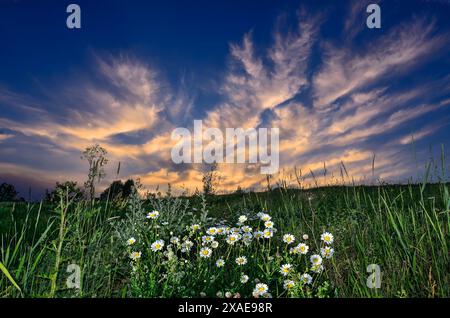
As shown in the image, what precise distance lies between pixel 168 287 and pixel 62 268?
3.73 ft

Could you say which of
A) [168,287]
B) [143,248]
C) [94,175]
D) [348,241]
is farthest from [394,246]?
[94,175]

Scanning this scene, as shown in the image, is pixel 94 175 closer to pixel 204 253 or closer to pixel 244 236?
pixel 204 253

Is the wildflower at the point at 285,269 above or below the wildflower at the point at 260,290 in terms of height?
above

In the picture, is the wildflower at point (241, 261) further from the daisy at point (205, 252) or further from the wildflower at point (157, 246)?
the wildflower at point (157, 246)

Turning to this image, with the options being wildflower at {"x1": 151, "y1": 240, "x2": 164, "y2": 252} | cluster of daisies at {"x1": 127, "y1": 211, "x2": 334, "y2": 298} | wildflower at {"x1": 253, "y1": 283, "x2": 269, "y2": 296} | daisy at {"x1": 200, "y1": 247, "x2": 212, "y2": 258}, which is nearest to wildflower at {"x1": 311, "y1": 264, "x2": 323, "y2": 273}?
cluster of daisies at {"x1": 127, "y1": 211, "x2": 334, "y2": 298}

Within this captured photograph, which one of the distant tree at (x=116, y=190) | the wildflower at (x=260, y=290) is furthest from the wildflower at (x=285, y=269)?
the distant tree at (x=116, y=190)

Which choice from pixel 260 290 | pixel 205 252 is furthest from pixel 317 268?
pixel 205 252

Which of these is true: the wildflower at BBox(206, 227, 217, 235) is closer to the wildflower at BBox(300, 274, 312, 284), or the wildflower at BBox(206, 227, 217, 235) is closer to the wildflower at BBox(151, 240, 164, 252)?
the wildflower at BBox(151, 240, 164, 252)

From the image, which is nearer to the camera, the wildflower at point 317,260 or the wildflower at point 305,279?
the wildflower at point 305,279

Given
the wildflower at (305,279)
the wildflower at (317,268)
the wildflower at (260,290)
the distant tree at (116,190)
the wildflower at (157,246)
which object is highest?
the distant tree at (116,190)

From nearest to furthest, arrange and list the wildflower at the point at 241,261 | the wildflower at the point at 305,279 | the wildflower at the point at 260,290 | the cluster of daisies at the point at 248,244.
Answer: the wildflower at the point at 260,290 < the wildflower at the point at 305,279 < the cluster of daisies at the point at 248,244 < the wildflower at the point at 241,261
